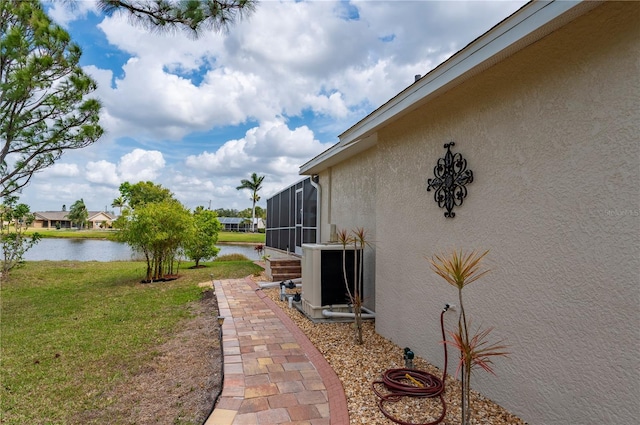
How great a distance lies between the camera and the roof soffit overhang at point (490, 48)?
2312mm

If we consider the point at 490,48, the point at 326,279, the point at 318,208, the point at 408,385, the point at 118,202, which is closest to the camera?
the point at 490,48

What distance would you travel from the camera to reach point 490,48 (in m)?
2.80

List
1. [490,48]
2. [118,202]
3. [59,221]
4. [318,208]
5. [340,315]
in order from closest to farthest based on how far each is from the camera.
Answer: [490,48]
[340,315]
[318,208]
[118,202]
[59,221]

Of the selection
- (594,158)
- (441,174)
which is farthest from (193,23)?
(594,158)

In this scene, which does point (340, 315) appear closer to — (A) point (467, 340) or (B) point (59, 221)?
(A) point (467, 340)

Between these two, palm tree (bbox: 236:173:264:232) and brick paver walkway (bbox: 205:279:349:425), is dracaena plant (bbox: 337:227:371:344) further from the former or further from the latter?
palm tree (bbox: 236:173:264:232)

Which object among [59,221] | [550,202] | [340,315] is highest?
[59,221]

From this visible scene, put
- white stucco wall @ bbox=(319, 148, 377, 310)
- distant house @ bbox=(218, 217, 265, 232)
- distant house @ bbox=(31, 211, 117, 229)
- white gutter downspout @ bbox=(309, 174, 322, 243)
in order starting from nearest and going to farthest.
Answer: white stucco wall @ bbox=(319, 148, 377, 310) < white gutter downspout @ bbox=(309, 174, 322, 243) < distant house @ bbox=(218, 217, 265, 232) < distant house @ bbox=(31, 211, 117, 229)

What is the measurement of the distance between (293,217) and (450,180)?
8789mm

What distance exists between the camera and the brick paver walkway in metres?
3.01

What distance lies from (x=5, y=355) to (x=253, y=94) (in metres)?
10.8

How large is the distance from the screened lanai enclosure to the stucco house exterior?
254 inches

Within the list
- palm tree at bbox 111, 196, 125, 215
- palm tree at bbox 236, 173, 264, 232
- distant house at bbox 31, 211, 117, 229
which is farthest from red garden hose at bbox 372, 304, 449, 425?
distant house at bbox 31, 211, 117, 229

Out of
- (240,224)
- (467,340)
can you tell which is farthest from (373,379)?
(240,224)
